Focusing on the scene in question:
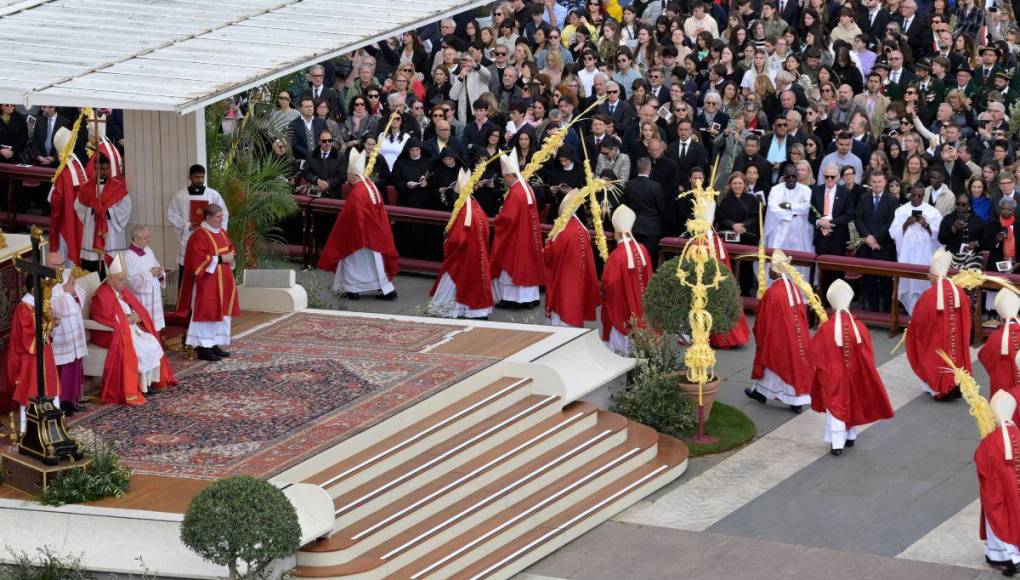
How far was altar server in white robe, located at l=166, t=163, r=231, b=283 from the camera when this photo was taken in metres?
20.7

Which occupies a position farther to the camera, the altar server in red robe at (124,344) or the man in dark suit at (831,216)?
the man in dark suit at (831,216)

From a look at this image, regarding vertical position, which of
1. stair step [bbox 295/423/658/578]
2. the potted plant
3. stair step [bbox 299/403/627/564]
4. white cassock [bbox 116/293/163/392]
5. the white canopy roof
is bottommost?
stair step [bbox 295/423/658/578]

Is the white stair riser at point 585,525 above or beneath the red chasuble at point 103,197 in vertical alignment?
beneath

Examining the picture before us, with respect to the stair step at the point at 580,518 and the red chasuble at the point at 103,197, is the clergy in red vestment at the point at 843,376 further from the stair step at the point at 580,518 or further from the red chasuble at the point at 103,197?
the red chasuble at the point at 103,197

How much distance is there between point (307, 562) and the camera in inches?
628

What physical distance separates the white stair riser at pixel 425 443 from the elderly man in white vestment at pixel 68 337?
2.99 m

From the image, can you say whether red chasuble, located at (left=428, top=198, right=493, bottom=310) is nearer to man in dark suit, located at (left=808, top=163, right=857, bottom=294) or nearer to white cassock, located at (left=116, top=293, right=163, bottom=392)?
man in dark suit, located at (left=808, top=163, right=857, bottom=294)

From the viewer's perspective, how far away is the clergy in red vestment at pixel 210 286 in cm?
2003

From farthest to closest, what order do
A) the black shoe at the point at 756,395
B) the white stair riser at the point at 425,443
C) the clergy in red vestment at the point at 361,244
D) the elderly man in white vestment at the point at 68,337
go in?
the clergy in red vestment at the point at 361,244 → the black shoe at the point at 756,395 → the elderly man in white vestment at the point at 68,337 → the white stair riser at the point at 425,443

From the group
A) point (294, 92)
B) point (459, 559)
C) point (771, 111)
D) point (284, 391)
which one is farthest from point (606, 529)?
point (294, 92)

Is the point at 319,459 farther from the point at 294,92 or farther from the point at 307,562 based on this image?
the point at 294,92

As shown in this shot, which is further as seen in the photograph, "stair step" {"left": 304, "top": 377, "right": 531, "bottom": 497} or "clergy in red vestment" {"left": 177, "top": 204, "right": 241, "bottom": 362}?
"clergy in red vestment" {"left": 177, "top": 204, "right": 241, "bottom": 362}

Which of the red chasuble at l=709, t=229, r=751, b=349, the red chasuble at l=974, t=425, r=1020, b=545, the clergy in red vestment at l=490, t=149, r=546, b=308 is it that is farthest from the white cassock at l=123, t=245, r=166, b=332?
the red chasuble at l=974, t=425, r=1020, b=545

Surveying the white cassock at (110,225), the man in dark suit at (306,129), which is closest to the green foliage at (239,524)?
the white cassock at (110,225)
